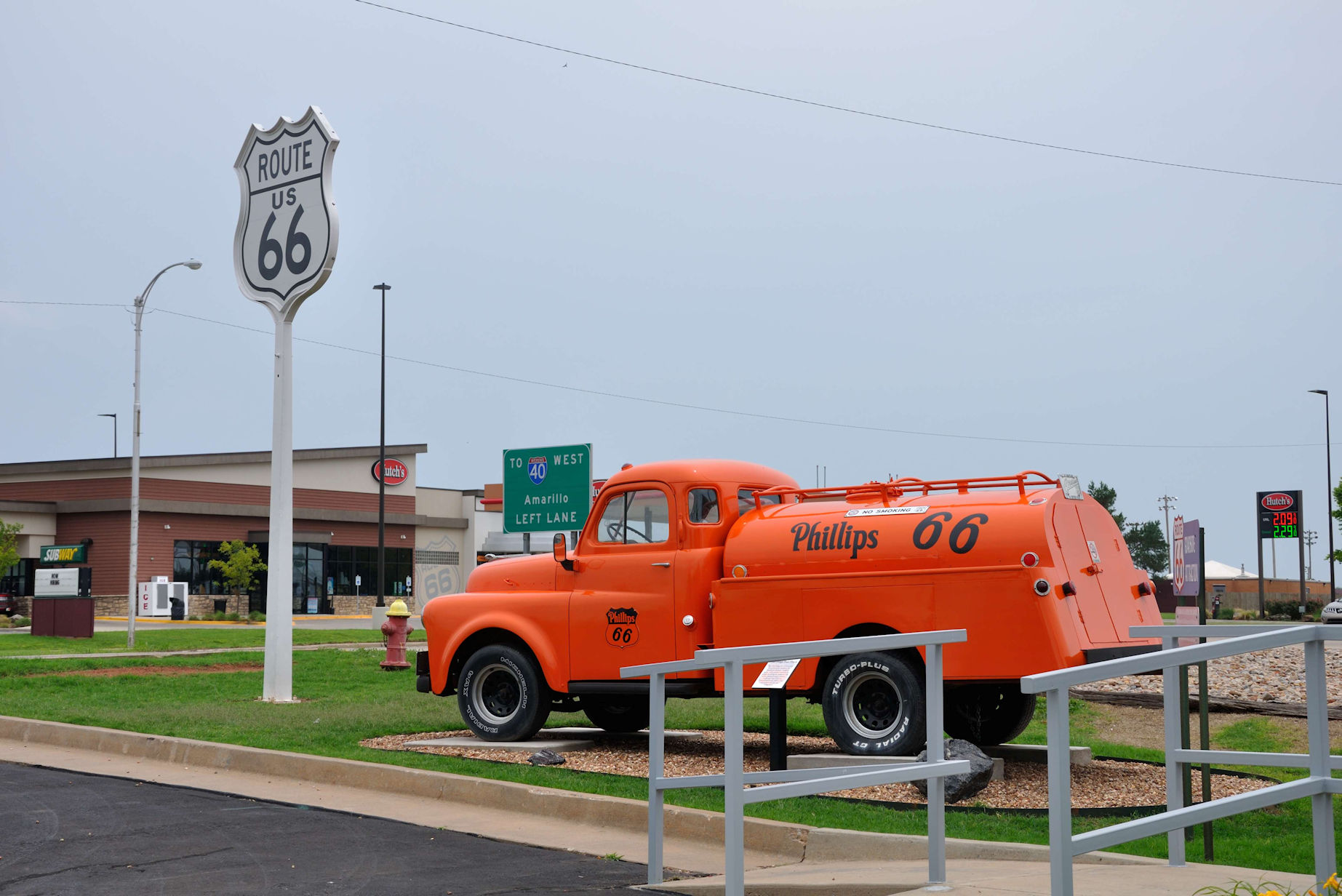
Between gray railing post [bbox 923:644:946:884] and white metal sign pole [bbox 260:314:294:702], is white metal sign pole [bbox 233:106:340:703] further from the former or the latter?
gray railing post [bbox 923:644:946:884]

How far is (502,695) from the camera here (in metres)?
12.8

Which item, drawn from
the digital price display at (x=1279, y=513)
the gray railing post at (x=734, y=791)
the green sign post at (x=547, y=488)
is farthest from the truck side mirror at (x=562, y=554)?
the digital price display at (x=1279, y=513)

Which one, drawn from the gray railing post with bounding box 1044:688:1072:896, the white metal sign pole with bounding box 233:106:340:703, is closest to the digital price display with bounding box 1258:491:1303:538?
the white metal sign pole with bounding box 233:106:340:703

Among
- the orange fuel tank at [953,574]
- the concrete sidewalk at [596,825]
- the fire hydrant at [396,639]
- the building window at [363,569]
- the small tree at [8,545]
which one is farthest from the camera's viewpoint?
the building window at [363,569]

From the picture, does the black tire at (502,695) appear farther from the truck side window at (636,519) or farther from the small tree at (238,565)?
the small tree at (238,565)

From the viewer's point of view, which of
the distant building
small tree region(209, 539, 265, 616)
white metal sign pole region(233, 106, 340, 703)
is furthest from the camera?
small tree region(209, 539, 265, 616)

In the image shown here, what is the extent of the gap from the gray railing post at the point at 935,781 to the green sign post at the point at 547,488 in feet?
47.5

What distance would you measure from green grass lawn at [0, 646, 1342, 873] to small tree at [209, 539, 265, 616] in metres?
29.4

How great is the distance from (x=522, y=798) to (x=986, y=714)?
4.48 metres

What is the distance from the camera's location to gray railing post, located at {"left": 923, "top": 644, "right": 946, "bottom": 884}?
6203 millimetres

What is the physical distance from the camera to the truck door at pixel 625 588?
38.6 feet

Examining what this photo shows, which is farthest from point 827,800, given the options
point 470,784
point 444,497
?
point 444,497

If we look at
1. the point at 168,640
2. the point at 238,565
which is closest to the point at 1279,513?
the point at 238,565

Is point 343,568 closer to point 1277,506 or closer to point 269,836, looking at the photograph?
point 1277,506
